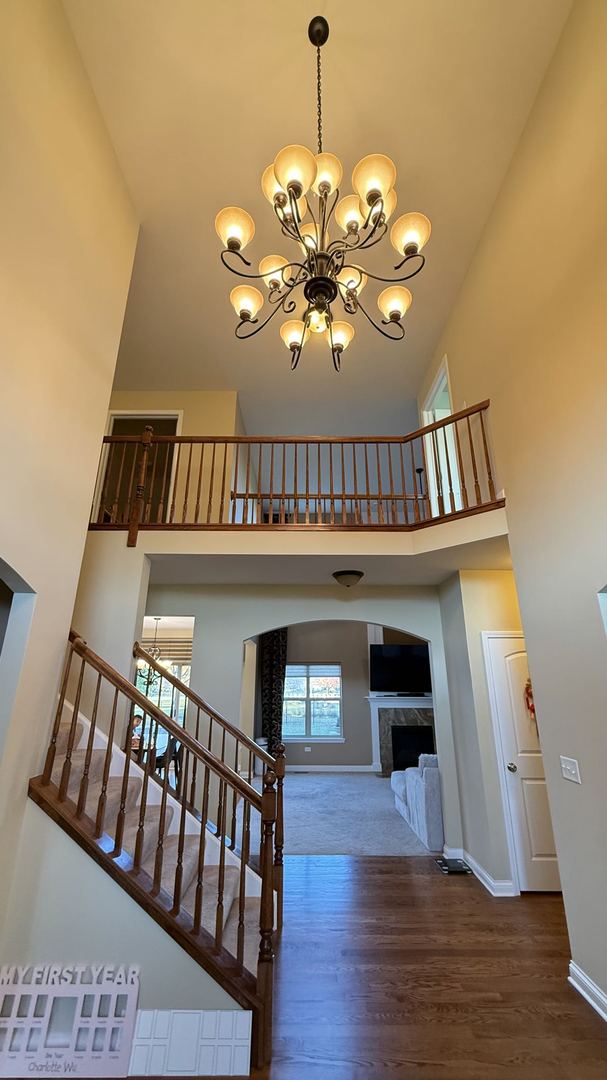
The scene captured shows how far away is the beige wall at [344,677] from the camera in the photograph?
30.8ft

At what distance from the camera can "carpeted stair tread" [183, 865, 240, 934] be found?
2.49 m

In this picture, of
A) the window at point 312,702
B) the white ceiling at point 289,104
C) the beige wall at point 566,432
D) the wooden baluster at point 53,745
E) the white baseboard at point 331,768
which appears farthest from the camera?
the window at point 312,702

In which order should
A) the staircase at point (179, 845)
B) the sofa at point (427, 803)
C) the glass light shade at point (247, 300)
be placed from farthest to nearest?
the sofa at point (427, 803) → the glass light shade at point (247, 300) → the staircase at point (179, 845)

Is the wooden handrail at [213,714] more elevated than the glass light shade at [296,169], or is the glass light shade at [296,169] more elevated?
the glass light shade at [296,169]

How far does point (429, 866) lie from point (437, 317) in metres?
5.66

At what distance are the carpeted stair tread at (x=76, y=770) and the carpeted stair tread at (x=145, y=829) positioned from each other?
318mm

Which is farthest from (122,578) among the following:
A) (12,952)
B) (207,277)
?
(207,277)

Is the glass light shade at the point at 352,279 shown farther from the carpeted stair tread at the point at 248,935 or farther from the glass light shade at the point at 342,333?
the carpeted stair tread at the point at 248,935

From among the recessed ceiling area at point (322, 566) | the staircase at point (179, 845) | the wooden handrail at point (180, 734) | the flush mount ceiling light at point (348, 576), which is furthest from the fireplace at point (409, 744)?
the wooden handrail at point (180, 734)

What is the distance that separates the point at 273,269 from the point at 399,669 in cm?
850

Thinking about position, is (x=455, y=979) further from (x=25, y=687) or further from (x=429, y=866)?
(x=25, y=687)

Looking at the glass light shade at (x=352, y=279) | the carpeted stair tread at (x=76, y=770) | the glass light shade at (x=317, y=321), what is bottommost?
the carpeted stair tread at (x=76, y=770)

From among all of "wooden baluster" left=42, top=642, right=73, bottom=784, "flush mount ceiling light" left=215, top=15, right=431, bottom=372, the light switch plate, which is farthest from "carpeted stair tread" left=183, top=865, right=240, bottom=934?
"flush mount ceiling light" left=215, top=15, right=431, bottom=372

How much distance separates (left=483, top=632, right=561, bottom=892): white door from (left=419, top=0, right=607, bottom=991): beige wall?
3.86 feet
